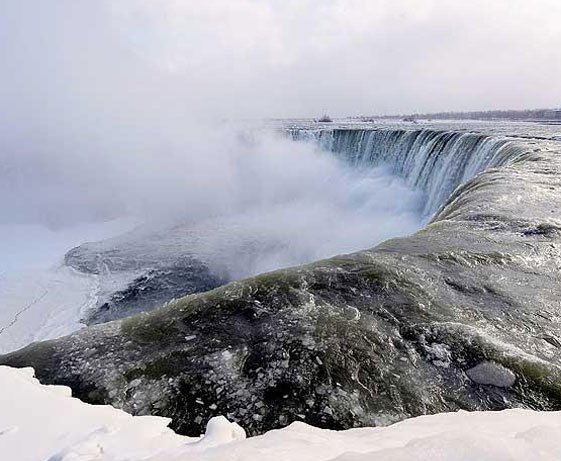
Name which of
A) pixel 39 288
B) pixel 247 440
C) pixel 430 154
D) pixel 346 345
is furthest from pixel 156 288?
pixel 430 154

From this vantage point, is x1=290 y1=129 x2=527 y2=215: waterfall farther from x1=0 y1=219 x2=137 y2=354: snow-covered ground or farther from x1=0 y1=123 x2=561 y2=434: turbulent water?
x1=0 y1=219 x2=137 y2=354: snow-covered ground

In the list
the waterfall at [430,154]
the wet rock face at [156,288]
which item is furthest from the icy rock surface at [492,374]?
the waterfall at [430,154]

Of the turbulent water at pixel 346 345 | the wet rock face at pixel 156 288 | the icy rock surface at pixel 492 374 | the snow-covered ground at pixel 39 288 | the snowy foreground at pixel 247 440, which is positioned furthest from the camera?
the wet rock face at pixel 156 288

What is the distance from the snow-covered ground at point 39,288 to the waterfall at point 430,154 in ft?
41.4

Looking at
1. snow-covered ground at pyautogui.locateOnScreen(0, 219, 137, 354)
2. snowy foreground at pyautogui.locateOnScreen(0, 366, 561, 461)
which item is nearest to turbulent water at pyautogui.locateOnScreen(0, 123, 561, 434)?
snowy foreground at pyautogui.locateOnScreen(0, 366, 561, 461)

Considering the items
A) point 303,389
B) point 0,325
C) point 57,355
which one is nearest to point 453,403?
point 303,389

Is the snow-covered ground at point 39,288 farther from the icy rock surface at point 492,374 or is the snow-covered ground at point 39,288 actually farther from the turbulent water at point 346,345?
the icy rock surface at point 492,374

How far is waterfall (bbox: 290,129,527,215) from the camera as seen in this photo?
1742 centimetres

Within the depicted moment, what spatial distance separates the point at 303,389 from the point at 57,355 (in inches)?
95.5

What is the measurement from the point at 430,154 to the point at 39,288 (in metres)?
19.0

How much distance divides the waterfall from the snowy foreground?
13564 millimetres

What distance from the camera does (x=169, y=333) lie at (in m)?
4.31

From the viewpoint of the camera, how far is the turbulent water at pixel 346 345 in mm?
3363

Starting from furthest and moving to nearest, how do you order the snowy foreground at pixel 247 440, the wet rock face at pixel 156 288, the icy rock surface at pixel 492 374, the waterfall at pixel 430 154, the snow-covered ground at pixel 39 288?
the waterfall at pixel 430 154 < the wet rock face at pixel 156 288 < the snow-covered ground at pixel 39 288 < the icy rock surface at pixel 492 374 < the snowy foreground at pixel 247 440
